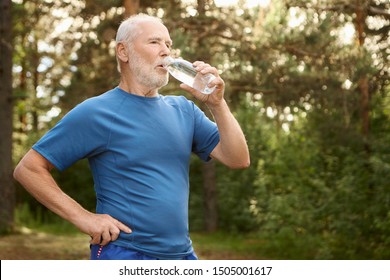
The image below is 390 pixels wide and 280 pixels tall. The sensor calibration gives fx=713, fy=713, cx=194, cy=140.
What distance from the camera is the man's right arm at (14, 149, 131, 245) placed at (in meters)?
2.79

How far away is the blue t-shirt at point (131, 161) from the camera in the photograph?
2.82m

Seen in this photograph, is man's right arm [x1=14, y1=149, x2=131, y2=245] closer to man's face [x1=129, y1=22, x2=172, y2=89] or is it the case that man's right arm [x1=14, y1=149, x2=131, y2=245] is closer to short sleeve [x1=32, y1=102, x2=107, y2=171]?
short sleeve [x1=32, y1=102, x2=107, y2=171]

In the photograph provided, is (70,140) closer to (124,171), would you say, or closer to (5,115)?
(124,171)

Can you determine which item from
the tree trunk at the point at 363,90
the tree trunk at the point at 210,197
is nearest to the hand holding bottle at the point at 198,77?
the tree trunk at the point at 363,90

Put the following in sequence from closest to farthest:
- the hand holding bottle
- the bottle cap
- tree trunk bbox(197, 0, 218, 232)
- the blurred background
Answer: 1. the hand holding bottle
2. the bottle cap
3. the blurred background
4. tree trunk bbox(197, 0, 218, 232)

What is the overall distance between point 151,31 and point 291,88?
11455 millimetres

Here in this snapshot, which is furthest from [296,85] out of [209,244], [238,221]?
[238,221]

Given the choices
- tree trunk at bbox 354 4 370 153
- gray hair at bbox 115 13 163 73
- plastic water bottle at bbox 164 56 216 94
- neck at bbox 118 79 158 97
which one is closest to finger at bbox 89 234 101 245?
neck at bbox 118 79 158 97

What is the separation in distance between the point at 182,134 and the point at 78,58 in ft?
48.8

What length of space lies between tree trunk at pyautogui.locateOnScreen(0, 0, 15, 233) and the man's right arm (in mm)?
12438

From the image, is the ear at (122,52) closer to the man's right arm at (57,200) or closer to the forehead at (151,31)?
the forehead at (151,31)

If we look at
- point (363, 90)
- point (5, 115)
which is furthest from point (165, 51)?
point (5, 115)

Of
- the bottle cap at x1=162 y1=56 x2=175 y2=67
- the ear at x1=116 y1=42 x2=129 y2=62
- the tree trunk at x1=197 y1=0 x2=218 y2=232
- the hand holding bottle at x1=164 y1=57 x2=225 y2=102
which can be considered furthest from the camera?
the tree trunk at x1=197 y1=0 x2=218 y2=232

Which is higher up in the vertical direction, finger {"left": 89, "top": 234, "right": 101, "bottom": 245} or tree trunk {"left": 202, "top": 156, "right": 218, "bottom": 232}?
finger {"left": 89, "top": 234, "right": 101, "bottom": 245}
